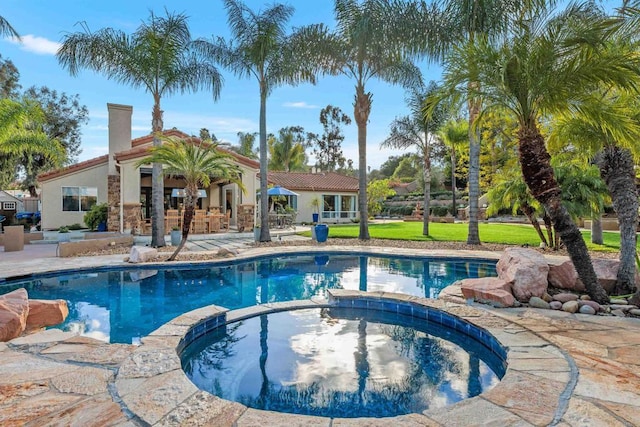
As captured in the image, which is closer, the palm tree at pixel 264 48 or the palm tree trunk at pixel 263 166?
the palm tree at pixel 264 48

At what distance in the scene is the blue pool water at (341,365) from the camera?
3.71 m

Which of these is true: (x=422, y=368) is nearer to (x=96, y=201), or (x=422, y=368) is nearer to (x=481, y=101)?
(x=481, y=101)

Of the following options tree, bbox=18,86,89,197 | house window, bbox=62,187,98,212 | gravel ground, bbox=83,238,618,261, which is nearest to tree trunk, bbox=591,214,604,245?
gravel ground, bbox=83,238,618,261

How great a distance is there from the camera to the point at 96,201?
19484mm

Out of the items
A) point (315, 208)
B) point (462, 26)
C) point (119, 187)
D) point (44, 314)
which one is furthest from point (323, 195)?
point (44, 314)

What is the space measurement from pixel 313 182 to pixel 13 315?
25647mm

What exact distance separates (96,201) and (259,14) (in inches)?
522

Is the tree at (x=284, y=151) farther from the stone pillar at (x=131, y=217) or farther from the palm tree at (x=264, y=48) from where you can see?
the stone pillar at (x=131, y=217)

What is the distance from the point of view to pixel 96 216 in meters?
17.5

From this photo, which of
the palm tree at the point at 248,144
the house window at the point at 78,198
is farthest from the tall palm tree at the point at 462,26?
the palm tree at the point at 248,144

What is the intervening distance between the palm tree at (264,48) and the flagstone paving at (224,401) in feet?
38.0

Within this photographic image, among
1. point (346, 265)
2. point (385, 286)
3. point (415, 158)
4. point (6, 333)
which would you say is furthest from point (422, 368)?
point (415, 158)

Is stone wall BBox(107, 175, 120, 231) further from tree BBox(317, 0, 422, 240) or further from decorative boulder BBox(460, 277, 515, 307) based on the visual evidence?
decorative boulder BBox(460, 277, 515, 307)

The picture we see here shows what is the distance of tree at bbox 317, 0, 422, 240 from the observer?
530 inches
